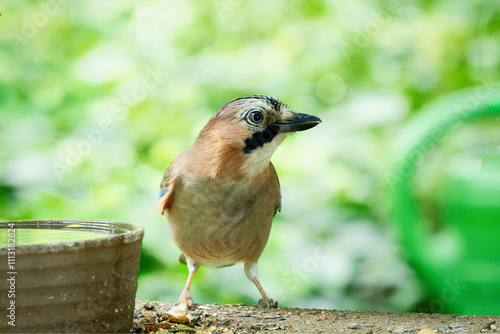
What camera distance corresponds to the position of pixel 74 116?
14.8 feet

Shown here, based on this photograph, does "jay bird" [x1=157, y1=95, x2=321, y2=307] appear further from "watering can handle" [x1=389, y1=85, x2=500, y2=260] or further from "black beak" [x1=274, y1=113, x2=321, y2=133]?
"watering can handle" [x1=389, y1=85, x2=500, y2=260]

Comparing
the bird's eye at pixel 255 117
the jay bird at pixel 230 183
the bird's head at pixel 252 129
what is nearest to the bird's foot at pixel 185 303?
the jay bird at pixel 230 183

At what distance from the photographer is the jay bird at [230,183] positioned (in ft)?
9.71

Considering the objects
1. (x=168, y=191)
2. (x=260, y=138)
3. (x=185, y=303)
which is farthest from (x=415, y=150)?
(x=185, y=303)

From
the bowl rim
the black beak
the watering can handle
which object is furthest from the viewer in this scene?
the watering can handle

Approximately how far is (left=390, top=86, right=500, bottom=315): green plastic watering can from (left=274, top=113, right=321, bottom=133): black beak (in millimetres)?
1012

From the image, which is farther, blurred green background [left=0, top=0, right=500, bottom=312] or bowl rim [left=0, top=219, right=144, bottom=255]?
blurred green background [left=0, top=0, right=500, bottom=312]

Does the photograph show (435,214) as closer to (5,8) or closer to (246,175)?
(246,175)

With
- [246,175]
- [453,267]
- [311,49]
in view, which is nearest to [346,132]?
[311,49]

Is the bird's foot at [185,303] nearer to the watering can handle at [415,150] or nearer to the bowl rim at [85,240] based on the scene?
the bowl rim at [85,240]

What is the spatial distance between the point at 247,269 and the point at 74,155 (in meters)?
1.64

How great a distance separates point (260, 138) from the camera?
2.96 meters

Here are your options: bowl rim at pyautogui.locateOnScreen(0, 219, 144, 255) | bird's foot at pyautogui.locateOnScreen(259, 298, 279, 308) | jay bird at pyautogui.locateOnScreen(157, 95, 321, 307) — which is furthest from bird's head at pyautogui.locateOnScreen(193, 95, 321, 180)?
bowl rim at pyautogui.locateOnScreen(0, 219, 144, 255)

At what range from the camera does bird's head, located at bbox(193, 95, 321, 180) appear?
116 inches
